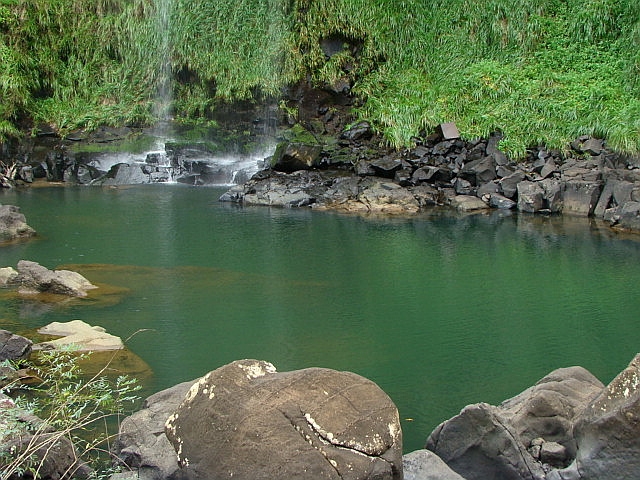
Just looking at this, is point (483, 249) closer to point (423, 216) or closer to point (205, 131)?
point (423, 216)

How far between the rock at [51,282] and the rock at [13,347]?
10.5 ft

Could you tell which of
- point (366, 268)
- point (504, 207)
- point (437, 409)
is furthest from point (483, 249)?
point (437, 409)

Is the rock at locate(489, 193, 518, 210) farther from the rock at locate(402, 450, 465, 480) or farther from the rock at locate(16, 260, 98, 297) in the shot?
the rock at locate(402, 450, 465, 480)

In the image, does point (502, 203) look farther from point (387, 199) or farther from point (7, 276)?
point (7, 276)

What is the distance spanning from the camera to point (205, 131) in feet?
91.6

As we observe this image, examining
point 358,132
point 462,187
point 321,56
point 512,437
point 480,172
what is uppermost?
point 321,56

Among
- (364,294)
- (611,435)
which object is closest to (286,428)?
(611,435)

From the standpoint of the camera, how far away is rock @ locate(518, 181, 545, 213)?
20.6m

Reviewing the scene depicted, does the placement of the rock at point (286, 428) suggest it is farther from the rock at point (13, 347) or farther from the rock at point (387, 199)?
the rock at point (387, 199)

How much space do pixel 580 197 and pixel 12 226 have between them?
1394cm

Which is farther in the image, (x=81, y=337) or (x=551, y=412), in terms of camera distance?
(x=81, y=337)

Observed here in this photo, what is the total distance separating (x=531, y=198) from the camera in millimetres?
20656

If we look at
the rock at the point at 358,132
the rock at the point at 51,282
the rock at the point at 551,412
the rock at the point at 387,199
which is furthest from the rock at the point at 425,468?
the rock at the point at 358,132

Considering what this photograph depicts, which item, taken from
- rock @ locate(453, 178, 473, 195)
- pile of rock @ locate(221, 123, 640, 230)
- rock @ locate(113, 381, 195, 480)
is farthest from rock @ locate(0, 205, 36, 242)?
rock @ locate(453, 178, 473, 195)
